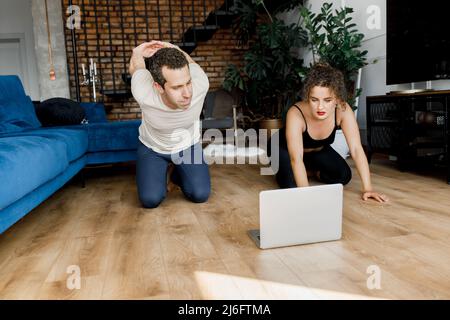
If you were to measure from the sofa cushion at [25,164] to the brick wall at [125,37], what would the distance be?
12.1 ft

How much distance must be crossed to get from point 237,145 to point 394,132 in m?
2.48

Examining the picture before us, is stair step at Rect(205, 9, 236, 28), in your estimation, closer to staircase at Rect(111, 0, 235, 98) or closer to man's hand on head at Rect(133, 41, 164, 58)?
staircase at Rect(111, 0, 235, 98)

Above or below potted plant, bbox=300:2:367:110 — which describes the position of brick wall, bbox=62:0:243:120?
above


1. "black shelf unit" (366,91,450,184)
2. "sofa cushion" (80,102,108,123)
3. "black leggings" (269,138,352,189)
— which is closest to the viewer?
"black leggings" (269,138,352,189)

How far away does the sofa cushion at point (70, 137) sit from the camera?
2374 millimetres

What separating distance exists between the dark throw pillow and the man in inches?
51.4

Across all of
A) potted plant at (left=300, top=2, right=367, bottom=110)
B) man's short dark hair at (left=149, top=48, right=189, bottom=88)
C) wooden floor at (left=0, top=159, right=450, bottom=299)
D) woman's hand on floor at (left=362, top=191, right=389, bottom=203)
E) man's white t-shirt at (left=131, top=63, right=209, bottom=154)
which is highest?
potted plant at (left=300, top=2, right=367, bottom=110)

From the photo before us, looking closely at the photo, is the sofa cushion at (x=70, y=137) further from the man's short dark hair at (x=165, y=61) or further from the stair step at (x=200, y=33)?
the stair step at (x=200, y=33)

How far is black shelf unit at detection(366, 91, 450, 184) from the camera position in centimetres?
270

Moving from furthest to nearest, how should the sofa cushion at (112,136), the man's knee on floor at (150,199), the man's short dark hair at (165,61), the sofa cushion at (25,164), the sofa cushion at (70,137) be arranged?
the sofa cushion at (112,136) → the sofa cushion at (70,137) → the man's knee on floor at (150,199) → the man's short dark hair at (165,61) → the sofa cushion at (25,164)

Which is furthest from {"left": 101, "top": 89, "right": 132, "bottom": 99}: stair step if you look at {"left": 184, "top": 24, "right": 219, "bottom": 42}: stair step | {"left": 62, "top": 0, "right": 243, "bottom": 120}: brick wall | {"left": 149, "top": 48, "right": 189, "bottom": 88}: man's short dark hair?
{"left": 149, "top": 48, "right": 189, "bottom": 88}: man's short dark hair

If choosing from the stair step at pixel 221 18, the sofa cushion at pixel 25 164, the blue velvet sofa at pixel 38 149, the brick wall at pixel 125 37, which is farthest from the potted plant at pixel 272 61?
the sofa cushion at pixel 25 164

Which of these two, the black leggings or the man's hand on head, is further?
the black leggings
